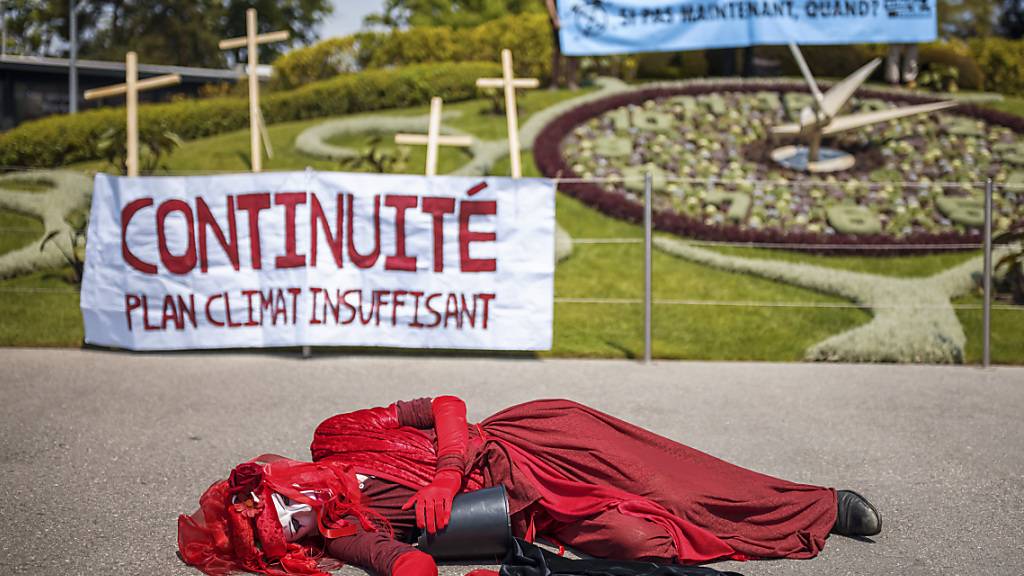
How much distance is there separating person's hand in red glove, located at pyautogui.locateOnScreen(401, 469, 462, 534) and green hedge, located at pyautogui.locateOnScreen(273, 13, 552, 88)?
53.8 feet

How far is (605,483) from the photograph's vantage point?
3.82m

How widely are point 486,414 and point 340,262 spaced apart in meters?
2.34

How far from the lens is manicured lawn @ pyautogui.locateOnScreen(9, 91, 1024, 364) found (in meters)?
8.68

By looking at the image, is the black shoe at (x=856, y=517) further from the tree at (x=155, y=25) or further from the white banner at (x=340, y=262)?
the tree at (x=155, y=25)

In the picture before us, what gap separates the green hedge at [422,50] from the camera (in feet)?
63.7

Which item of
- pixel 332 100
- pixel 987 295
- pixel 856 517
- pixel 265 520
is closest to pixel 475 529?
pixel 265 520

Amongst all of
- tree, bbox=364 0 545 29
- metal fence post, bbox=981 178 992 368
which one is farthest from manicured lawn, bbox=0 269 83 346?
tree, bbox=364 0 545 29

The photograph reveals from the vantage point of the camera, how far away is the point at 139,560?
148 inches

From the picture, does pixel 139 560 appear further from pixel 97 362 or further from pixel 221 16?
pixel 221 16

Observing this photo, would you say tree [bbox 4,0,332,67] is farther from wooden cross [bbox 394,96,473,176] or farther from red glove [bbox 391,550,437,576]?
red glove [bbox 391,550,437,576]

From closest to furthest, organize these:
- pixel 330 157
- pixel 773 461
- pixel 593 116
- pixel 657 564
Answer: pixel 657 564, pixel 773 461, pixel 330 157, pixel 593 116

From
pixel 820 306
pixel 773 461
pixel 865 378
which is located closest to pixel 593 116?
pixel 820 306

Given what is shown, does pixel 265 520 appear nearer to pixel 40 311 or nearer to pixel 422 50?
pixel 40 311

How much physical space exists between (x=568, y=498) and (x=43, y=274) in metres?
7.92
